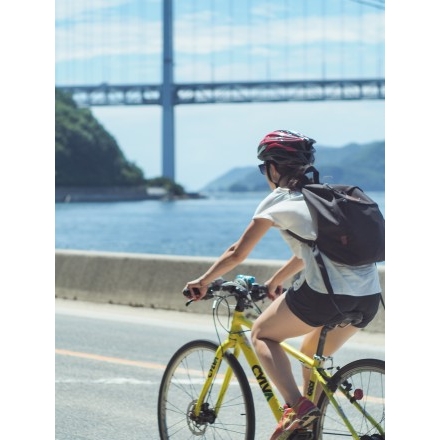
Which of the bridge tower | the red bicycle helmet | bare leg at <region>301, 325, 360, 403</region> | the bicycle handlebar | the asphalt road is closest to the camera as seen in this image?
the red bicycle helmet

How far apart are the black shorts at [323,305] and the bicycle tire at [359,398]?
0.16 meters

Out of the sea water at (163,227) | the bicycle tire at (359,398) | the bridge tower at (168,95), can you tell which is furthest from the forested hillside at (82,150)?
the bicycle tire at (359,398)

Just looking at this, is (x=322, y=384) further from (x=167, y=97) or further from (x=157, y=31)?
(x=157, y=31)

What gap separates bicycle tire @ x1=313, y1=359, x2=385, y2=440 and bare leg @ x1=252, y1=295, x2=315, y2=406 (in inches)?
5.5

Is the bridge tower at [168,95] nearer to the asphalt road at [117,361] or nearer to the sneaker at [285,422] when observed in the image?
the asphalt road at [117,361]

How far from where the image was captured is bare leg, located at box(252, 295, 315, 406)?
4047 mm

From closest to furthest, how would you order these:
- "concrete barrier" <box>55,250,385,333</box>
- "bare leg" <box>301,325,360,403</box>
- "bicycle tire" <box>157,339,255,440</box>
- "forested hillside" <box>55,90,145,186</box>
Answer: "bare leg" <box>301,325,360,403</box> → "bicycle tire" <box>157,339,255,440</box> → "concrete barrier" <box>55,250,385,333</box> → "forested hillside" <box>55,90,145,186</box>

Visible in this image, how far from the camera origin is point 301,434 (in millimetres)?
4066

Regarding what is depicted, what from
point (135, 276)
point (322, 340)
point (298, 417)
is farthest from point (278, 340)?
point (135, 276)

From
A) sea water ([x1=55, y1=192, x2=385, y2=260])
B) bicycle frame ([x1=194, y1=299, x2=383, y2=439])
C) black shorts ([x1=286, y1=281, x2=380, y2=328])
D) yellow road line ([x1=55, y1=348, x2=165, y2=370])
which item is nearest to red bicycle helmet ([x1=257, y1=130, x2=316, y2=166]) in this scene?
black shorts ([x1=286, y1=281, x2=380, y2=328])

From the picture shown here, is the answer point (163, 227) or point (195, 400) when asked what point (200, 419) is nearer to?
point (195, 400)

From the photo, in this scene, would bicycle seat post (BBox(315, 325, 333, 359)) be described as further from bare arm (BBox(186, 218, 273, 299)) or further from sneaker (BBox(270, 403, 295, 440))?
bare arm (BBox(186, 218, 273, 299))

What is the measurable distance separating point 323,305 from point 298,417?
0.43m
